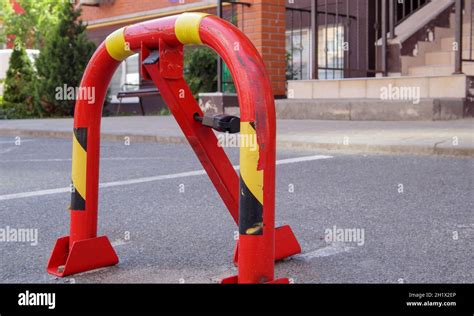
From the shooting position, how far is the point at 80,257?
3115mm

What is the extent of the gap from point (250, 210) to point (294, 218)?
6.36 ft

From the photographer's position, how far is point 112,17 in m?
23.9

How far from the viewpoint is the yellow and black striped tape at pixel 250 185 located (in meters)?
2.44

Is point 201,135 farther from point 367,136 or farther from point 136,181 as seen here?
point 367,136

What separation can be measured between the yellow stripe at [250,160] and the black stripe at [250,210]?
19 millimetres

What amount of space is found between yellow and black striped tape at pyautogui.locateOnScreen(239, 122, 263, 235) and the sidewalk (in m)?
5.27

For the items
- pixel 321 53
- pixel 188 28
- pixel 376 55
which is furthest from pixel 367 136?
pixel 321 53

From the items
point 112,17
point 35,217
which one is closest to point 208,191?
point 35,217

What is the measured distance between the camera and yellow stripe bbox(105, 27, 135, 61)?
121 inches

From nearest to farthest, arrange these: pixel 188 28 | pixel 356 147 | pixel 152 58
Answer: pixel 188 28, pixel 152 58, pixel 356 147

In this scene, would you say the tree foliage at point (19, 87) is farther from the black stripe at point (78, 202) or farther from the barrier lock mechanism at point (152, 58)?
Result: the barrier lock mechanism at point (152, 58)

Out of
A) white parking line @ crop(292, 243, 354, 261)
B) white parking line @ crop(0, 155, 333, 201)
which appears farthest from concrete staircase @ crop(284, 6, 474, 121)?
white parking line @ crop(292, 243, 354, 261)

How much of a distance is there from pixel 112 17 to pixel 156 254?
21658 mm

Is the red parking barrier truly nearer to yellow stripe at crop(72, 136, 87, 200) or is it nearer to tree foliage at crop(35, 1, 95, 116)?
yellow stripe at crop(72, 136, 87, 200)
